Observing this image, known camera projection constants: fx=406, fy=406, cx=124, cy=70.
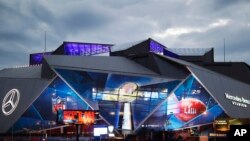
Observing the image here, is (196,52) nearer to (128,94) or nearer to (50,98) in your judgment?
(128,94)

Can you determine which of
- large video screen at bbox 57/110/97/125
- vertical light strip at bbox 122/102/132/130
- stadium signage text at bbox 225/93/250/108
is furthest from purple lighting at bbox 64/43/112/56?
large video screen at bbox 57/110/97/125

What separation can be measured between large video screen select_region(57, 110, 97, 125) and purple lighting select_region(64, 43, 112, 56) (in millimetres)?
44196

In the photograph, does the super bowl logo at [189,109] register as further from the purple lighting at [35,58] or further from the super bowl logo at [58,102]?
the purple lighting at [35,58]

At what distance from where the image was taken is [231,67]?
338 ft

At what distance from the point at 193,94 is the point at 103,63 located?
19.0 metres

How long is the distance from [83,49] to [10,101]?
2520cm

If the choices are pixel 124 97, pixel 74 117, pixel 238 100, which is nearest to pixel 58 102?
pixel 124 97

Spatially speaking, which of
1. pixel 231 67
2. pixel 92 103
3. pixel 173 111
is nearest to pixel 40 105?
pixel 92 103

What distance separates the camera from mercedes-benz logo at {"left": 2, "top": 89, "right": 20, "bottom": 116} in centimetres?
8412

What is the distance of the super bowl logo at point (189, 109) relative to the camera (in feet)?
263

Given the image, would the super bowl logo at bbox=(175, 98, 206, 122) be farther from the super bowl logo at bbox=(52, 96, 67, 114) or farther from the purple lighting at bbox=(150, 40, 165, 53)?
the super bowl logo at bbox=(52, 96, 67, 114)

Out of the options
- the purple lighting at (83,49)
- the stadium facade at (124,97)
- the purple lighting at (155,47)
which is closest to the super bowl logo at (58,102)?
the stadium facade at (124,97)

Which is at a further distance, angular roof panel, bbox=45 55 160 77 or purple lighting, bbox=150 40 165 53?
purple lighting, bbox=150 40 165 53

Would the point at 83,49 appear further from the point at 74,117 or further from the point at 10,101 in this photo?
the point at 74,117
